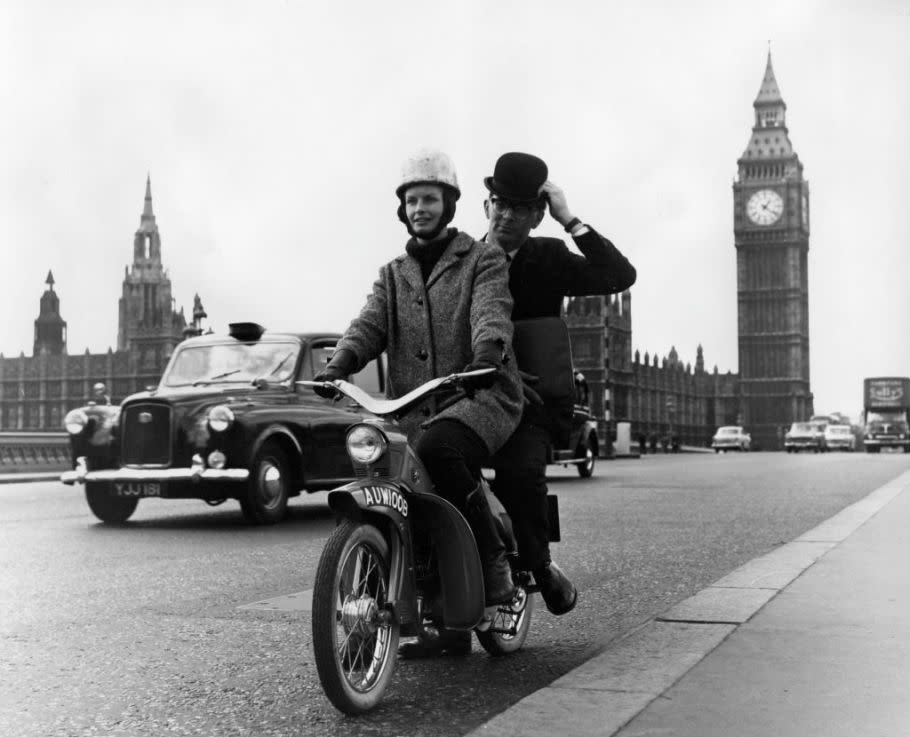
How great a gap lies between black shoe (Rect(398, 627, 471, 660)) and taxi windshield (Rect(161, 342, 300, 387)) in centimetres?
666

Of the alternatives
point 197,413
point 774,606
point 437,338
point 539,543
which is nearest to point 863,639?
point 774,606

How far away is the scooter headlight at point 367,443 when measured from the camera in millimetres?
3314

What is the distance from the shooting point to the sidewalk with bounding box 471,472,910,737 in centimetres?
296

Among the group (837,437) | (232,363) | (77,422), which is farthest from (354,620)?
(837,437)

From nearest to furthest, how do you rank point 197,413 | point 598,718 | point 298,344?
1. point 598,718
2. point 197,413
3. point 298,344

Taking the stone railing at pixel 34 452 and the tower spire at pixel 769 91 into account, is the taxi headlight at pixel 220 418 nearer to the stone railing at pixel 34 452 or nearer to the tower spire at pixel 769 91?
the stone railing at pixel 34 452

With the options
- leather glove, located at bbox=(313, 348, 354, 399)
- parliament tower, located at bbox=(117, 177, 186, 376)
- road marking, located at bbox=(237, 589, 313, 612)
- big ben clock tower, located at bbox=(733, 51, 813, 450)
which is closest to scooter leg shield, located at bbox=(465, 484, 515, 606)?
leather glove, located at bbox=(313, 348, 354, 399)

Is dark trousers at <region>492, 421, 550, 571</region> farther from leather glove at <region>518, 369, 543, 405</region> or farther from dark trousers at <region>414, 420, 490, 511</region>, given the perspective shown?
dark trousers at <region>414, 420, 490, 511</region>

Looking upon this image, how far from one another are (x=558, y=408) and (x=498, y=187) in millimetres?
728

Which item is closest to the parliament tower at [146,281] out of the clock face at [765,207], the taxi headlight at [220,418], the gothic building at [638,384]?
the gothic building at [638,384]

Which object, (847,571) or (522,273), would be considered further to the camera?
(847,571)

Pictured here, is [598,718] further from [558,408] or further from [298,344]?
[298,344]

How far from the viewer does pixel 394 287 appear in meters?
3.79

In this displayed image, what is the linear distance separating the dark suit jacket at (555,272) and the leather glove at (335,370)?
653 mm
